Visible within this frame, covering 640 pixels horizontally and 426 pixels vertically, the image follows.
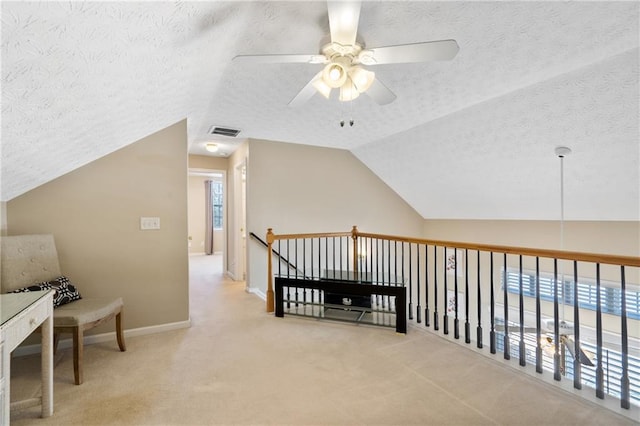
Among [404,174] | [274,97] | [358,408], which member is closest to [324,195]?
[404,174]

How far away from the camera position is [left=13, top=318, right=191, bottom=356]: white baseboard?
102 inches

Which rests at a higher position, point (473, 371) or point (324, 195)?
point (324, 195)

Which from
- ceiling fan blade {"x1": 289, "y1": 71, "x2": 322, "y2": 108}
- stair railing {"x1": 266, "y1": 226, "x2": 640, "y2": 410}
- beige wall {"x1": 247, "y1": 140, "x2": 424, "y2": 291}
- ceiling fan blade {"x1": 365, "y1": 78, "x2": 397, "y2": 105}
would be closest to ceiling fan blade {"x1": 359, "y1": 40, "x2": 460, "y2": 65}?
ceiling fan blade {"x1": 365, "y1": 78, "x2": 397, "y2": 105}

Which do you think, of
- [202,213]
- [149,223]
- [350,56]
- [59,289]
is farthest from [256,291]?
[202,213]

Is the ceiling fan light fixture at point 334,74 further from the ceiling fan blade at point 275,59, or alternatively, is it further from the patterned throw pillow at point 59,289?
the patterned throw pillow at point 59,289

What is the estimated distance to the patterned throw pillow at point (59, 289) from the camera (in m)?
2.30

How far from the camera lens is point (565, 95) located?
2922mm

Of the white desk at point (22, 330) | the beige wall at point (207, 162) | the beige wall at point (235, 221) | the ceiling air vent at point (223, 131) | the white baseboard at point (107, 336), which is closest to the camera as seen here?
the white desk at point (22, 330)

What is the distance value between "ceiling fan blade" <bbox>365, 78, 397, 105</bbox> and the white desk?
2.37m

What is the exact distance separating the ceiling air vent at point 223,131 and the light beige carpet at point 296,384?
262 cm

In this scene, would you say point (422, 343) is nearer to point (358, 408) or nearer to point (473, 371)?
point (473, 371)

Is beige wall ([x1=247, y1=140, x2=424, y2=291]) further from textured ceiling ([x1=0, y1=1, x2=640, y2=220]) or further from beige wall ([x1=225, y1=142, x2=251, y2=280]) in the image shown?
beige wall ([x1=225, y1=142, x2=251, y2=280])

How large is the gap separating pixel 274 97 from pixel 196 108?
2.73 feet

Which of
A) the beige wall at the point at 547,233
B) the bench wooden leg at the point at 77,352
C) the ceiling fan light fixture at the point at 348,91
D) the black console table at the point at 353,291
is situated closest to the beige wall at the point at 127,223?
the bench wooden leg at the point at 77,352
